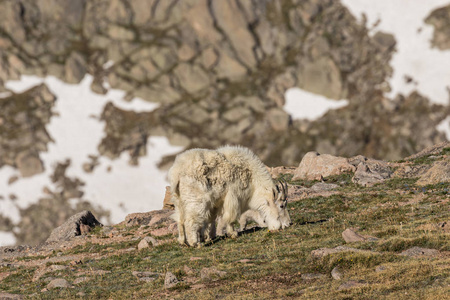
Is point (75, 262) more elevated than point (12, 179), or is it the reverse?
point (12, 179)

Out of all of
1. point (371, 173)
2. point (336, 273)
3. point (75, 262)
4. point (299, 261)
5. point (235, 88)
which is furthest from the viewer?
point (235, 88)

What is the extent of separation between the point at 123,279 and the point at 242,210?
24.0 feet

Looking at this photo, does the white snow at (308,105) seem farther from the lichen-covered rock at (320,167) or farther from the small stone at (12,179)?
the lichen-covered rock at (320,167)

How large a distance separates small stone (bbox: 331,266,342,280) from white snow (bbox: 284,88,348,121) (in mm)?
166326

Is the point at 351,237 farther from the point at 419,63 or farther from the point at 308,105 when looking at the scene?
the point at 419,63

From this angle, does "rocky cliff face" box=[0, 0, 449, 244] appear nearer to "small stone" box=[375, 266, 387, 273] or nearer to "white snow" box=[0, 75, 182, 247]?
"white snow" box=[0, 75, 182, 247]

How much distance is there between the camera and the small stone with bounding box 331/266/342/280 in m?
15.7

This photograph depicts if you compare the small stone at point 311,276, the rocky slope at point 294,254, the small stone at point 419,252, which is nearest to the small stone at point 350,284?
the rocky slope at point 294,254

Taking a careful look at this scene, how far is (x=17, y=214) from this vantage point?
529 ft

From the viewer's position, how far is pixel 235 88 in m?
190

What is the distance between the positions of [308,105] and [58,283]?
167263 millimetres

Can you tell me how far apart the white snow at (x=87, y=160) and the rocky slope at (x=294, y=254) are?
427ft

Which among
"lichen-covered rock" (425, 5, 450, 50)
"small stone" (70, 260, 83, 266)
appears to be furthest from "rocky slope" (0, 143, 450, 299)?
"lichen-covered rock" (425, 5, 450, 50)

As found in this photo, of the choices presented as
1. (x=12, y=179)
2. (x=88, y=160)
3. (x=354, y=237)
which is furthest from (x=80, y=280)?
(x=88, y=160)
